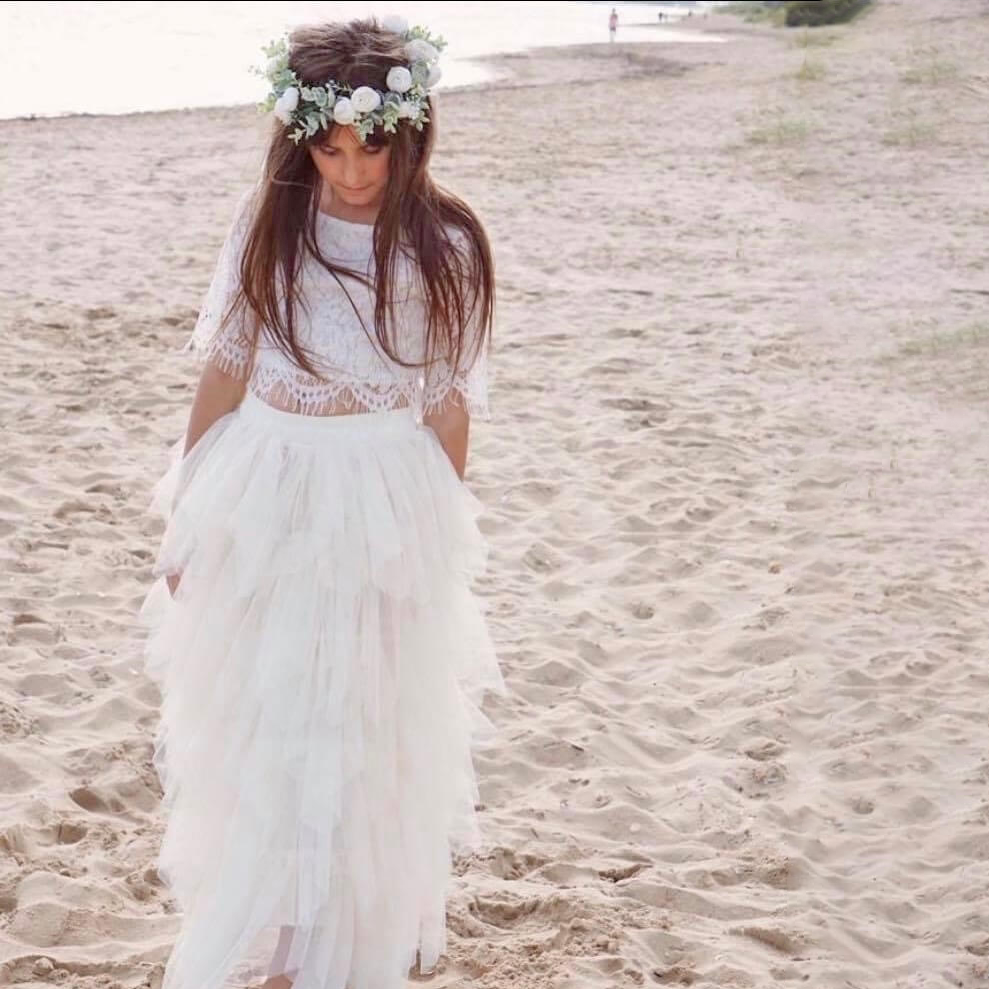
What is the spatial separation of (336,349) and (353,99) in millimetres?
402

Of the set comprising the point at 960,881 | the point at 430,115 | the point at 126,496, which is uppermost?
the point at 430,115

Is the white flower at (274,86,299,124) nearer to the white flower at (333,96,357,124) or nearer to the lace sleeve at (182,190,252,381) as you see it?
the white flower at (333,96,357,124)

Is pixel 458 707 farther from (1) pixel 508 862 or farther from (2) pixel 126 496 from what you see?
(2) pixel 126 496

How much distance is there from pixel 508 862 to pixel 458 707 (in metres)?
0.93

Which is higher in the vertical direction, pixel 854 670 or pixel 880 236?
pixel 880 236

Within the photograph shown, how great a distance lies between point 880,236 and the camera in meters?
9.70

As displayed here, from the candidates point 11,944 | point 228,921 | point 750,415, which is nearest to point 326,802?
point 228,921

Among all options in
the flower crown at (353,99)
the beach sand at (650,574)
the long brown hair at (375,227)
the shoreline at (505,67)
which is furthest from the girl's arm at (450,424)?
the shoreline at (505,67)

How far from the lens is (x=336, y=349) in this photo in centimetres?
258

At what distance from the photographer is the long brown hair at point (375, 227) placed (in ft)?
8.26

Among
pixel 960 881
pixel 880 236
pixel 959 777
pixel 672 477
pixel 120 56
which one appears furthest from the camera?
pixel 120 56

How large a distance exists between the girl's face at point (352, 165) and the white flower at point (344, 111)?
0.04 meters

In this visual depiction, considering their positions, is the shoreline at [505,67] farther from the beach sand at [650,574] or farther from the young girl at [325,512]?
the young girl at [325,512]

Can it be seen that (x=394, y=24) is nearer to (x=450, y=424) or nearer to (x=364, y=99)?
(x=364, y=99)
